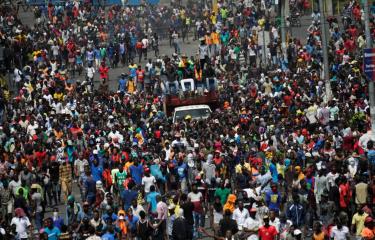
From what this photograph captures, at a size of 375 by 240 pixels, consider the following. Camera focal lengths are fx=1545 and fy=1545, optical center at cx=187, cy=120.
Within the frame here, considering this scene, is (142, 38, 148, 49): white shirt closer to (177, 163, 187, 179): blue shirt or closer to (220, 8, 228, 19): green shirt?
(220, 8, 228, 19): green shirt

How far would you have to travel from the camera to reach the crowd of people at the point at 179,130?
30312 millimetres

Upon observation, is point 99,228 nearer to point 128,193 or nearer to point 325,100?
point 128,193

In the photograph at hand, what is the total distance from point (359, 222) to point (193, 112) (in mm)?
15524

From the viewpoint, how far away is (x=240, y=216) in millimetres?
29328

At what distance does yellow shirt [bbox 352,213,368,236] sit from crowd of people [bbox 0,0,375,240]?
1.2 inches

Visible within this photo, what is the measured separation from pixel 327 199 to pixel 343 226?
9.50 ft

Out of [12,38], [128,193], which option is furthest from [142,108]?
[128,193]

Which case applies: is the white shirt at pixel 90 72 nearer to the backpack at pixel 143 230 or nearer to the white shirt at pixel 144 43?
the white shirt at pixel 144 43

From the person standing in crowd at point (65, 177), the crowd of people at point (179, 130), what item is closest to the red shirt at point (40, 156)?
the crowd of people at point (179, 130)

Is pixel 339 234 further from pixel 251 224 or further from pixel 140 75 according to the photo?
pixel 140 75

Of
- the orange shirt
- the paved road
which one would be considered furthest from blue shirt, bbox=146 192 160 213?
the paved road

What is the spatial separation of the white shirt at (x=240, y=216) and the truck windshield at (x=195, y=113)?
1415 centimetres

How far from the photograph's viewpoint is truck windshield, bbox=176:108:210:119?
43.5 meters

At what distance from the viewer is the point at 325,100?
43.6 m
